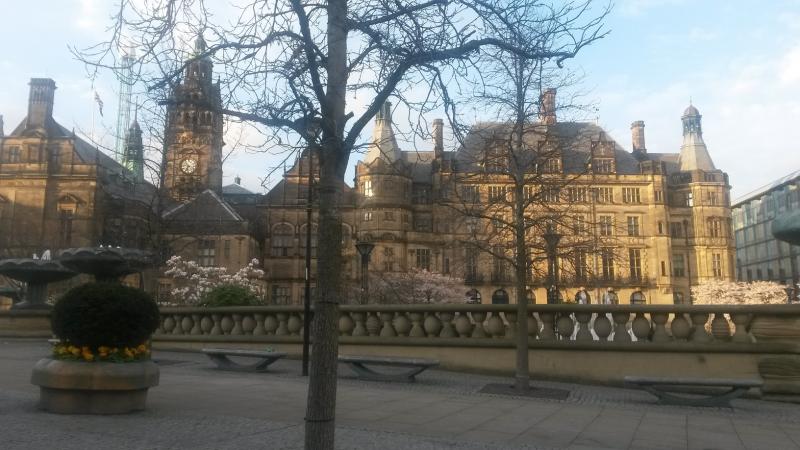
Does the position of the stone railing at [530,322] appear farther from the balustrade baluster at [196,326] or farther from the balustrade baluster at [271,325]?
the balustrade baluster at [196,326]

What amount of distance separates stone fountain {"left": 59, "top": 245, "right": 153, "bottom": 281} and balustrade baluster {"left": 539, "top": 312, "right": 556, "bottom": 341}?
27.4ft

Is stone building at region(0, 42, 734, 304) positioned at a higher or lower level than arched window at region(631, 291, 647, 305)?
higher

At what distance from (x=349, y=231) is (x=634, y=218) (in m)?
29.8

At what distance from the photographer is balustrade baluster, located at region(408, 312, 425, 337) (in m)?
13.9

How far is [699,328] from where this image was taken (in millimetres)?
11898

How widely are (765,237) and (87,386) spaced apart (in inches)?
4018

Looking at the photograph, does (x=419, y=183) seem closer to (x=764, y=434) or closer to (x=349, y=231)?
(x=349, y=231)

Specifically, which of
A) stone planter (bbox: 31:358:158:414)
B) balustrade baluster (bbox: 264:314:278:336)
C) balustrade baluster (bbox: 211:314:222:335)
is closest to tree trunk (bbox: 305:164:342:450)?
stone planter (bbox: 31:358:158:414)

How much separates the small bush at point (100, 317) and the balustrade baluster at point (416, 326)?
6.97 meters

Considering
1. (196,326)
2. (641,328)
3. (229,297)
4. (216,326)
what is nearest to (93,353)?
(216,326)

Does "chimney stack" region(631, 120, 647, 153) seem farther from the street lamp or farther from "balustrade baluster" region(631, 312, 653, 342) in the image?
"balustrade baluster" region(631, 312, 653, 342)

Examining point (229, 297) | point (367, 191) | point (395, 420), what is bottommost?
point (395, 420)

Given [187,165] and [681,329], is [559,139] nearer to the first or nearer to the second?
[681,329]

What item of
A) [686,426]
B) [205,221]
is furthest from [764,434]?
[205,221]
